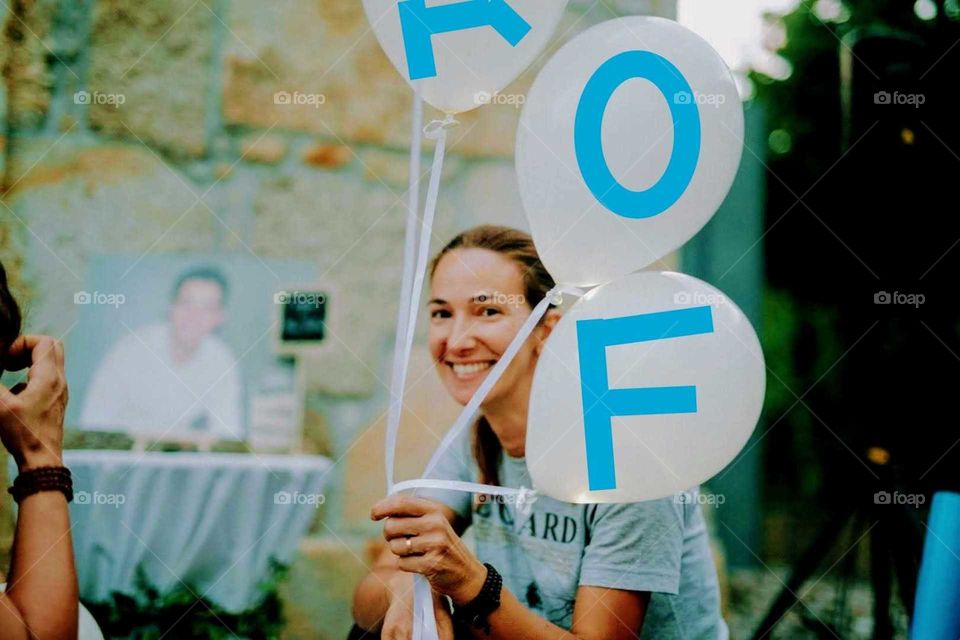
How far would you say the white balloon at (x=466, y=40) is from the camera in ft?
3.96

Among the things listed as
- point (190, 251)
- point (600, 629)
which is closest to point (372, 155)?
point (190, 251)

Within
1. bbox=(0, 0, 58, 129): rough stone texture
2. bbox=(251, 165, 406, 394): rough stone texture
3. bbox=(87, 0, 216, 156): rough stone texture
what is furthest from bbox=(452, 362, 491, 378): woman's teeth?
bbox=(0, 0, 58, 129): rough stone texture

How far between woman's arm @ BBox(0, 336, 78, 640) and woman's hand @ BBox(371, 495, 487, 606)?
421 millimetres

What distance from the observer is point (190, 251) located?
2.06 m

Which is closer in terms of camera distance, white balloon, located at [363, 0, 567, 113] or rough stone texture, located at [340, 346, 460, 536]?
white balloon, located at [363, 0, 567, 113]

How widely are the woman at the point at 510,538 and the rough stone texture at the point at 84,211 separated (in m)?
0.89

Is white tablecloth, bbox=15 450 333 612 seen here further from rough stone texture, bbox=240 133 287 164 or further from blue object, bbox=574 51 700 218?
blue object, bbox=574 51 700 218

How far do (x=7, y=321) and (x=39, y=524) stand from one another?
32 cm

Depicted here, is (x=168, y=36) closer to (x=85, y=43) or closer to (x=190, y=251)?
(x=85, y=43)

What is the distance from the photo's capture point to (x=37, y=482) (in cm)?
112

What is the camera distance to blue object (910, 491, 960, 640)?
1329mm

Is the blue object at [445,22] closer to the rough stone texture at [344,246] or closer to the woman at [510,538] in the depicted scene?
the woman at [510,538]

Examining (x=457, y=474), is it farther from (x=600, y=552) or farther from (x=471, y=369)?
(x=600, y=552)

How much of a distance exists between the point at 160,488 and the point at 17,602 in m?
0.69
